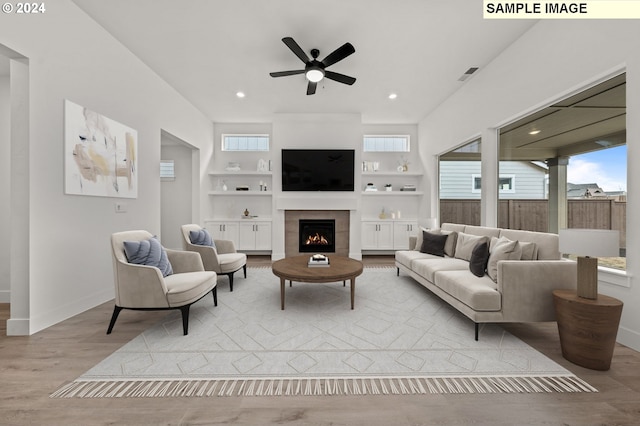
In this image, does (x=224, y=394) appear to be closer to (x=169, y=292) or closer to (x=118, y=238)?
(x=169, y=292)

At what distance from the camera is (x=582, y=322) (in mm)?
1893

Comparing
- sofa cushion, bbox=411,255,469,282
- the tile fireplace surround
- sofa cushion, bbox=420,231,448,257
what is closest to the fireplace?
the tile fireplace surround

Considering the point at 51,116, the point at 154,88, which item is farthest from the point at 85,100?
the point at 154,88

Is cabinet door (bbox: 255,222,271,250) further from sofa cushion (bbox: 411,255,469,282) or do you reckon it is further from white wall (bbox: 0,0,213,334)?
sofa cushion (bbox: 411,255,469,282)

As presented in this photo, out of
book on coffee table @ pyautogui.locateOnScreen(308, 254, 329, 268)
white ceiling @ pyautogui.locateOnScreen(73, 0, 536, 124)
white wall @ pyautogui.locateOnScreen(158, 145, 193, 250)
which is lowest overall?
book on coffee table @ pyautogui.locateOnScreen(308, 254, 329, 268)

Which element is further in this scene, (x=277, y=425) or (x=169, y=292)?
(x=169, y=292)

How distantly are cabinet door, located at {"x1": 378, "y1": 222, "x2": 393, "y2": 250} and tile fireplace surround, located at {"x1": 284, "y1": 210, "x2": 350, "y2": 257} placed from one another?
2.71ft

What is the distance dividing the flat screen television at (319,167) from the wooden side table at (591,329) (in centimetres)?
449

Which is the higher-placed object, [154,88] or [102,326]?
[154,88]

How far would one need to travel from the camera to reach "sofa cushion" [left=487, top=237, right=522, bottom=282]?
2656 mm

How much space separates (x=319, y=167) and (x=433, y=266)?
11.6ft

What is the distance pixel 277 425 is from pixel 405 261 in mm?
3081

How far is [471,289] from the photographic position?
7.80 feet

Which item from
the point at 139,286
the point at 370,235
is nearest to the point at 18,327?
the point at 139,286
